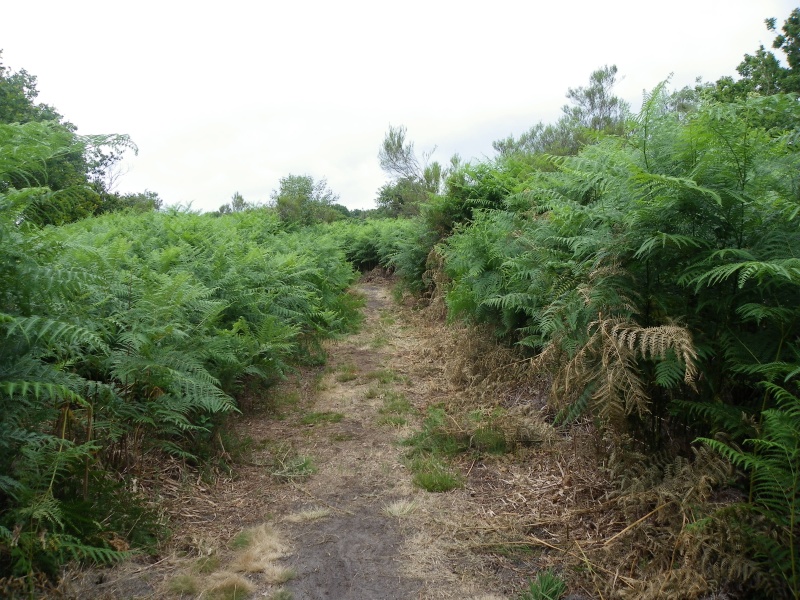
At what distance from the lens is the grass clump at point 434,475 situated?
355 centimetres

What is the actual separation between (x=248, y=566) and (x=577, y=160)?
3.68m

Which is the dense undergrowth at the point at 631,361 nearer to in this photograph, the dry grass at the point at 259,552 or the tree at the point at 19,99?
the dry grass at the point at 259,552

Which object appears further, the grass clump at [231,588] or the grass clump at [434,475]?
the grass clump at [434,475]

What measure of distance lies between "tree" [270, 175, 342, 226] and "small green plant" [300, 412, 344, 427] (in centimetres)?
1711

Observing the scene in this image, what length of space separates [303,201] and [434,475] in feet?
71.2

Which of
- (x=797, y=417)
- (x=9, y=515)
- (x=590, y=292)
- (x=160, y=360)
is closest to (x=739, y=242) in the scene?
(x=590, y=292)

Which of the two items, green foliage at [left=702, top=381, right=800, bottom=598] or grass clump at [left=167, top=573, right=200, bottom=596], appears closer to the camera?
green foliage at [left=702, top=381, right=800, bottom=598]

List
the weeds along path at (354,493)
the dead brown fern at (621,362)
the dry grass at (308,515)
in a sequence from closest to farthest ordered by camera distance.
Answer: the dead brown fern at (621,362) → the weeds along path at (354,493) → the dry grass at (308,515)

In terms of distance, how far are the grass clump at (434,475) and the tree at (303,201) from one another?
60.8 ft

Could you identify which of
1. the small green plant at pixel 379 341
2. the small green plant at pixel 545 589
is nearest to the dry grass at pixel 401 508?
the small green plant at pixel 545 589

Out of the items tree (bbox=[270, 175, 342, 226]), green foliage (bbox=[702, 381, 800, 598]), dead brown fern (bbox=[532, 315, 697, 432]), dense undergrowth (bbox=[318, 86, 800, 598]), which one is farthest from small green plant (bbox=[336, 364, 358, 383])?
tree (bbox=[270, 175, 342, 226])

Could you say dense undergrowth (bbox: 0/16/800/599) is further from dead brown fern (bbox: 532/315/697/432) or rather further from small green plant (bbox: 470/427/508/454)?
small green plant (bbox: 470/427/508/454)

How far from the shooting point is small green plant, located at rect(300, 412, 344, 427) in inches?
195

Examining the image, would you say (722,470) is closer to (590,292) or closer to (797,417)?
(797,417)
